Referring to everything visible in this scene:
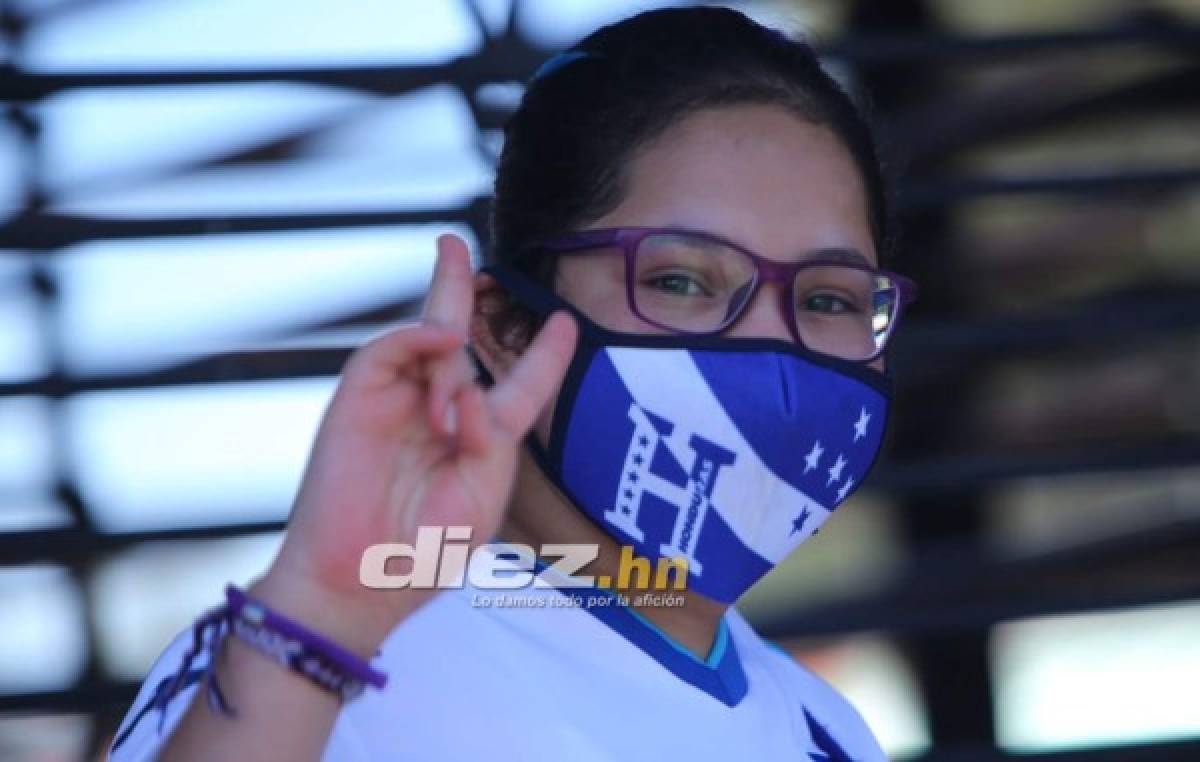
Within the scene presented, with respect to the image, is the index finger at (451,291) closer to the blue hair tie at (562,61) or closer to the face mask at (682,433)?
the face mask at (682,433)

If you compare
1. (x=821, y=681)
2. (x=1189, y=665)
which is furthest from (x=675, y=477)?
(x=1189, y=665)

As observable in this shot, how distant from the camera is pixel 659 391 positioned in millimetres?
1538

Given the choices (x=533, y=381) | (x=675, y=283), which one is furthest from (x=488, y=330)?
(x=533, y=381)

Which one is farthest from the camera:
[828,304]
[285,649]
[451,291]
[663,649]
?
[828,304]

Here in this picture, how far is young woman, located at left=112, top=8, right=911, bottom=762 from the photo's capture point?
1365 millimetres

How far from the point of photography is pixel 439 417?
43.1 inches

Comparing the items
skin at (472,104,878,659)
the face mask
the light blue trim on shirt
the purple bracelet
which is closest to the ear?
skin at (472,104,878,659)

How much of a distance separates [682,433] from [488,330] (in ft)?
0.80

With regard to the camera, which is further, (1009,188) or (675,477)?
(1009,188)

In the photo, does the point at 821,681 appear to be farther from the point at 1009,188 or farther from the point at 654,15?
the point at 1009,188

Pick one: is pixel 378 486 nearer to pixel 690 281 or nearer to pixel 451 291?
pixel 451 291

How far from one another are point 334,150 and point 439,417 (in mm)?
2001

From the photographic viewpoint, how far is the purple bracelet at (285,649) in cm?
105

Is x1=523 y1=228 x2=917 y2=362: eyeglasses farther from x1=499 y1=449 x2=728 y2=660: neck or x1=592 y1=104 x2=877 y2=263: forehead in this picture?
x1=499 y1=449 x2=728 y2=660: neck
